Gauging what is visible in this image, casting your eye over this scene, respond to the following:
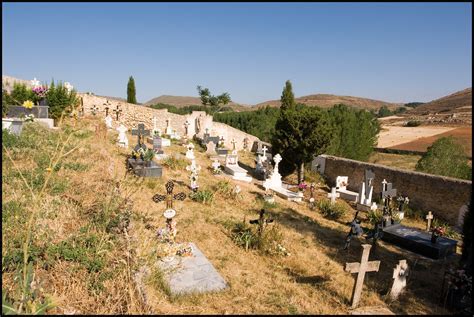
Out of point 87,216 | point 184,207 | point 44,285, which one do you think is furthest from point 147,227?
point 44,285

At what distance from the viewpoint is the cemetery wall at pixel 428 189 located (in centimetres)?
1262

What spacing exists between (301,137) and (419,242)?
371 inches

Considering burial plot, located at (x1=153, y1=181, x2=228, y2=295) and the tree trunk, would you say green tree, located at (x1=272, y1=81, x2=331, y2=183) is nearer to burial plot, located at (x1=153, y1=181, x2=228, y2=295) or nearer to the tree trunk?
the tree trunk

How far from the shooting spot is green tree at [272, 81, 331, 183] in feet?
56.2

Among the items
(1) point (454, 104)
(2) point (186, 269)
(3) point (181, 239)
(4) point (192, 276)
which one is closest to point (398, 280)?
(4) point (192, 276)

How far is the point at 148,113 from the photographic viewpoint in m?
25.7

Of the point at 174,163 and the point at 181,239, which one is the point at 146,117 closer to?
the point at 174,163

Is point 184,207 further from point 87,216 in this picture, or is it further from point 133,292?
point 133,292

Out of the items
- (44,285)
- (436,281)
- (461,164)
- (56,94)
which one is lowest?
(436,281)

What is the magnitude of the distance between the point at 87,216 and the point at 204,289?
3.00 meters

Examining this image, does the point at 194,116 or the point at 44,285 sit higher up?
the point at 194,116

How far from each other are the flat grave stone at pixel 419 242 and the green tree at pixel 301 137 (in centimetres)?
771

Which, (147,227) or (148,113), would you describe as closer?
(147,227)

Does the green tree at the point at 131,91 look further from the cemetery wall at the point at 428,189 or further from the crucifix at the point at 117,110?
the cemetery wall at the point at 428,189
